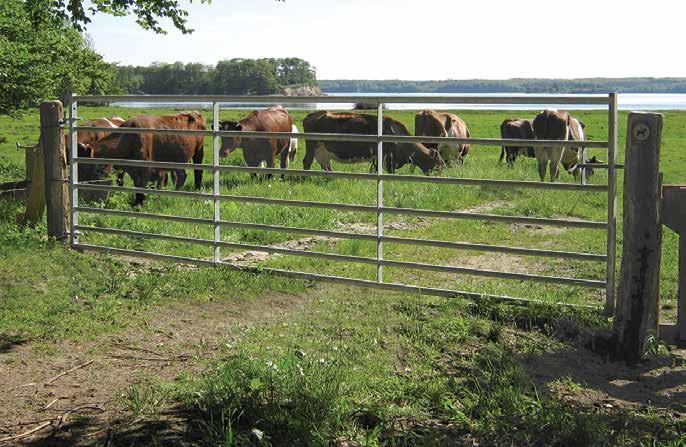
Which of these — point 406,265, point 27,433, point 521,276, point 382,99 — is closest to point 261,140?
point 382,99

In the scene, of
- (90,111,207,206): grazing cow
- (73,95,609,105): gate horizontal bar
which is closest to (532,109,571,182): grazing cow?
(90,111,207,206): grazing cow

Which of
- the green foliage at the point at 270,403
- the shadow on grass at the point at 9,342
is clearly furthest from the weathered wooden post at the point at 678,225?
the shadow on grass at the point at 9,342

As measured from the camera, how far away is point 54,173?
10133mm

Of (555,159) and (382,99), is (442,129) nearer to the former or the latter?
(555,159)

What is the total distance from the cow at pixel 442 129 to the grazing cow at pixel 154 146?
6439 millimetres

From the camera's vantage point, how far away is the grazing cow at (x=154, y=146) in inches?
609

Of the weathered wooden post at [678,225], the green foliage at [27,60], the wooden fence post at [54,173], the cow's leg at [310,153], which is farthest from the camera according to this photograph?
the cow's leg at [310,153]

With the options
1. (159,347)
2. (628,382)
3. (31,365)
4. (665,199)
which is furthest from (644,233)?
(31,365)

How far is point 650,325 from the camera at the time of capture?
6.41 meters

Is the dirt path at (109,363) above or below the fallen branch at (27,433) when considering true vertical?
above

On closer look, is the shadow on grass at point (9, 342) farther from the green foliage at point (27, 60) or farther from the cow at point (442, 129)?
the cow at point (442, 129)

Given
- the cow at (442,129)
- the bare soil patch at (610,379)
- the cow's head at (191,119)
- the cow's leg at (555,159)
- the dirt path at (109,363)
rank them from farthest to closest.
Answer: the cow at (442,129) → the cow's leg at (555,159) → the cow's head at (191,119) → the bare soil patch at (610,379) → the dirt path at (109,363)

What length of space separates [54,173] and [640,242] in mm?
6819

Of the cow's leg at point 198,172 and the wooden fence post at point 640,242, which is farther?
the cow's leg at point 198,172
